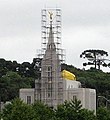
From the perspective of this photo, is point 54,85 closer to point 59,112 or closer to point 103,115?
point 103,115

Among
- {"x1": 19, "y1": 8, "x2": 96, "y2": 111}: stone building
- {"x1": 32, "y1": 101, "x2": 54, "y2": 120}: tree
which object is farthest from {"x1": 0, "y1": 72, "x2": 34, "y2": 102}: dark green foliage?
{"x1": 32, "y1": 101, "x2": 54, "y2": 120}: tree

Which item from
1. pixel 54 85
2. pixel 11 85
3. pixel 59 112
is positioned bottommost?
pixel 59 112

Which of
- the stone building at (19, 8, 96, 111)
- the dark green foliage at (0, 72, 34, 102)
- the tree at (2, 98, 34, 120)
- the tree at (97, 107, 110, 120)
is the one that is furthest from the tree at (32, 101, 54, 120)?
the dark green foliage at (0, 72, 34, 102)

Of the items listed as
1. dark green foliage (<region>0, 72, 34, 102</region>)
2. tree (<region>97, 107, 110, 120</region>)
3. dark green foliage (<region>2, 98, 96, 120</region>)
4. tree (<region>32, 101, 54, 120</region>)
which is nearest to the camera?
dark green foliage (<region>2, 98, 96, 120</region>)

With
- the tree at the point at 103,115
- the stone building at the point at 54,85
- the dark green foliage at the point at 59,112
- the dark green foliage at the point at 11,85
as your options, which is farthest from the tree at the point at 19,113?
the dark green foliage at the point at 11,85

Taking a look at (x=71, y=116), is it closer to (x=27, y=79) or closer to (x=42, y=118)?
(x=42, y=118)

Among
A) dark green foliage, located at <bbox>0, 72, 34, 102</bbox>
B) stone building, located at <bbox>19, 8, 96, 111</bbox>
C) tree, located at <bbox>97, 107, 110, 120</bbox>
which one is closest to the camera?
tree, located at <bbox>97, 107, 110, 120</bbox>

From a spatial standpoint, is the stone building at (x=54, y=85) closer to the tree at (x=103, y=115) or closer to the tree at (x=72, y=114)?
the tree at (x=103, y=115)

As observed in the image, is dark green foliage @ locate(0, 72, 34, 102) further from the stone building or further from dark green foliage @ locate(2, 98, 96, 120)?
dark green foliage @ locate(2, 98, 96, 120)

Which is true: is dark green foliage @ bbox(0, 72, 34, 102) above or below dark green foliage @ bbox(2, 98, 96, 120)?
above

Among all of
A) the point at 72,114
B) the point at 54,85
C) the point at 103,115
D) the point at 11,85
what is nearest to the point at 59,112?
the point at 72,114

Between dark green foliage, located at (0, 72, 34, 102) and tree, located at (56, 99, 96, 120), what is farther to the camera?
dark green foliage, located at (0, 72, 34, 102)

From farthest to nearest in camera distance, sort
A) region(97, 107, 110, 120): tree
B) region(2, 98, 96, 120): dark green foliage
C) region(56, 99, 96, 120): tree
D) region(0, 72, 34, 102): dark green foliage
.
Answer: region(0, 72, 34, 102): dark green foliage < region(97, 107, 110, 120): tree < region(56, 99, 96, 120): tree < region(2, 98, 96, 120): dark green foliage

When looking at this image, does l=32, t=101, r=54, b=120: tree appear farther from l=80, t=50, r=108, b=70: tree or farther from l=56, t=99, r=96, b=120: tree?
l=80, t=50, r=108, b=70: tree
